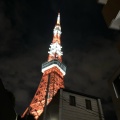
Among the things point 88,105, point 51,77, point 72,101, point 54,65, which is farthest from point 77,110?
point 54,65

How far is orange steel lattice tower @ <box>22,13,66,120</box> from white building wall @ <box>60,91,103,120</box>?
16.2m

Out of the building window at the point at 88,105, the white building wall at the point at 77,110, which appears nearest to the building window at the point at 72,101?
the white building wall at the point at 77,110

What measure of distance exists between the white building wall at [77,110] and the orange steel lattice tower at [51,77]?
16.2 m

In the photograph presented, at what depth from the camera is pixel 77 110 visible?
1454cm

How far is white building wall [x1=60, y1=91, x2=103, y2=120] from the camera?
Result: 14.0 meters

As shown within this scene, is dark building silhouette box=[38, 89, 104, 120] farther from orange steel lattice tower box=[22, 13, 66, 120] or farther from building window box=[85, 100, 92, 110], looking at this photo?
orange steel lattice tower box=[22, 13, 66, 120]

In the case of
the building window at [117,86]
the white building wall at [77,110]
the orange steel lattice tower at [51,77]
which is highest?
the orange steel lattice tower at [51,77]

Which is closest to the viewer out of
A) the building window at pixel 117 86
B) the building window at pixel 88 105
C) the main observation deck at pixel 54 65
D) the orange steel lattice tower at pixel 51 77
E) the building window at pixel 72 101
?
the building window at pixel 117 86

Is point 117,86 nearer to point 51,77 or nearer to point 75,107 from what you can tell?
point 75,107

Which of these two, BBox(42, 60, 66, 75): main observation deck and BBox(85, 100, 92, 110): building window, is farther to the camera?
BBox(42, 60, 66, 75): main observation deck

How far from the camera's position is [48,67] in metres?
43.3

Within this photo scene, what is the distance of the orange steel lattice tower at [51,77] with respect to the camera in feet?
110

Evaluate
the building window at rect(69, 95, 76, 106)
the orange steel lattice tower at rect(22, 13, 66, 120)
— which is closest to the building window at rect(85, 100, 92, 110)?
the building window at rect(69, 95, 76, 106)

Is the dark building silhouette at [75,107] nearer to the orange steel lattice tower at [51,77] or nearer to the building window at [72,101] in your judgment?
the building window at [72,101]
